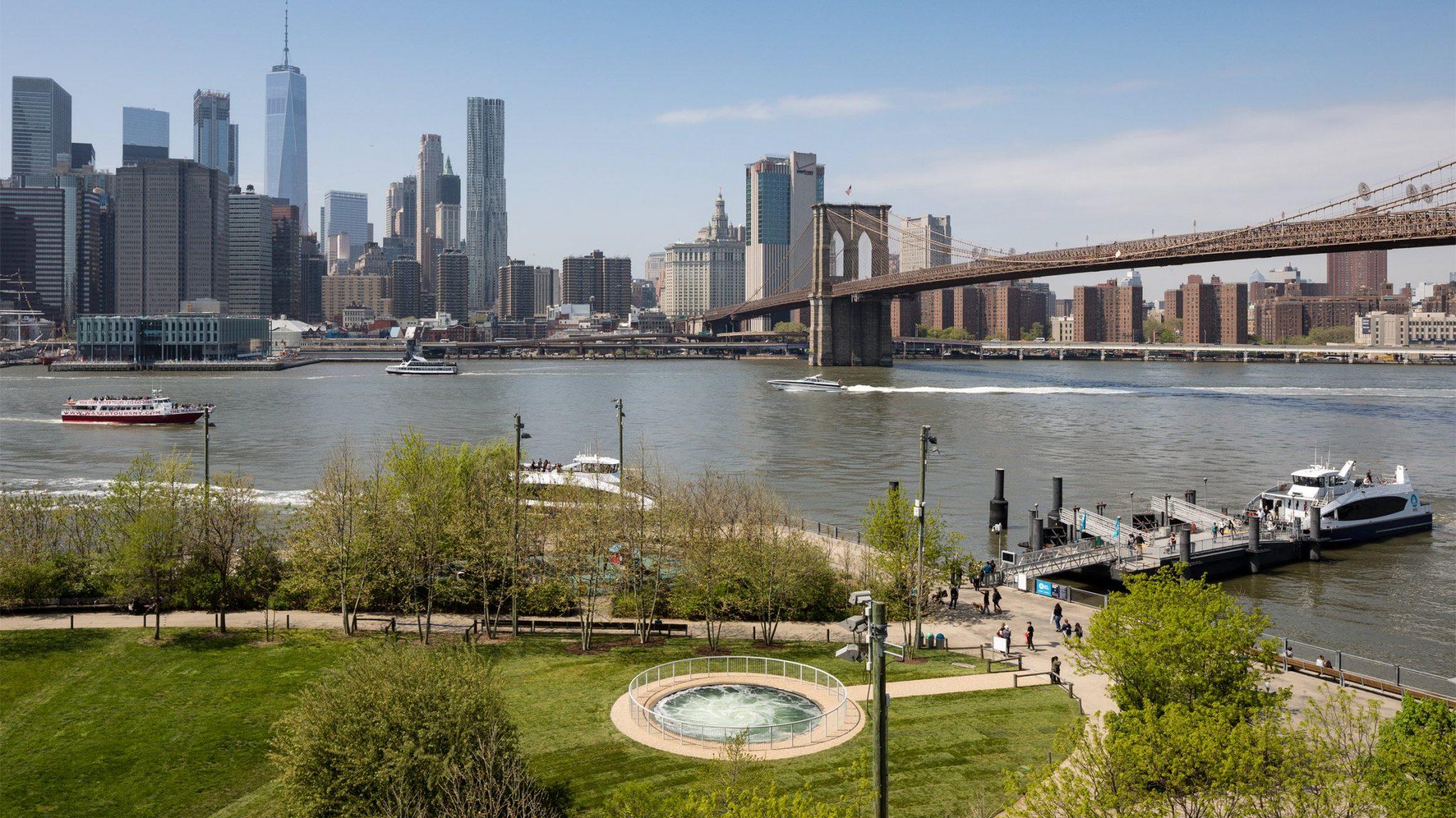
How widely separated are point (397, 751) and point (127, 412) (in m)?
77.5

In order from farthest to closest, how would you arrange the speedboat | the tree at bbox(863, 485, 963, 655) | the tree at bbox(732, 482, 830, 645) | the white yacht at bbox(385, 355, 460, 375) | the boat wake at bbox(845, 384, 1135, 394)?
the white yacht at bbox(385, 355, 460, 375) < the speedboat < the boat wake at bbox(845, 384, 1135, 394) < the tree at bbox(863, 485, 963, 655) < the tree at bbox(732, 482, 830, 645)

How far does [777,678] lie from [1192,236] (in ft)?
256

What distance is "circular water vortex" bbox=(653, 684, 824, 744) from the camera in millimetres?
18094

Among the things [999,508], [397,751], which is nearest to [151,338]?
[999,508]

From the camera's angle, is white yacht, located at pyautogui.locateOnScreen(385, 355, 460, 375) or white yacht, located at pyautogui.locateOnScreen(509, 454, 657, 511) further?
white yacht, located at pyautogui.locateOnScreen(385, 355, 460, 375)

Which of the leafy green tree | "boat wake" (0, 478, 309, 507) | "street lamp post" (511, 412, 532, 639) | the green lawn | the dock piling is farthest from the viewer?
"boat wake" (0, 478, 309, 507)

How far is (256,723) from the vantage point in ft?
64.1

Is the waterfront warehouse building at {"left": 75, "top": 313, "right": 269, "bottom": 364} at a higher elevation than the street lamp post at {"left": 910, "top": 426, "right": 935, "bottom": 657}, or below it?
higher

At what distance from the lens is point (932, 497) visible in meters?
47.3

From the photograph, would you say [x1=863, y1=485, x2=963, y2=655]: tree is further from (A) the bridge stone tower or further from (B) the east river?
(A) the bridge stone tower

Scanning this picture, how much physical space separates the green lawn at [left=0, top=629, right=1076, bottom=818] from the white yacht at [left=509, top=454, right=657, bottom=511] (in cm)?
804

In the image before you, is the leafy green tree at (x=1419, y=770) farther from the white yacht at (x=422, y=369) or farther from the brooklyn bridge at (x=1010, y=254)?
the white yacht at (x=422, y=369)

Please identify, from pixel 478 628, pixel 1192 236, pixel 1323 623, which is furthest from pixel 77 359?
pixel 1323 623

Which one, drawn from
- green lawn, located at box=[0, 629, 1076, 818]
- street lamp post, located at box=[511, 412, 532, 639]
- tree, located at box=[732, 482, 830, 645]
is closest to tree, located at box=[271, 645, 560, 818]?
green lawn, located at box=[0, 629, 1076, 818]
